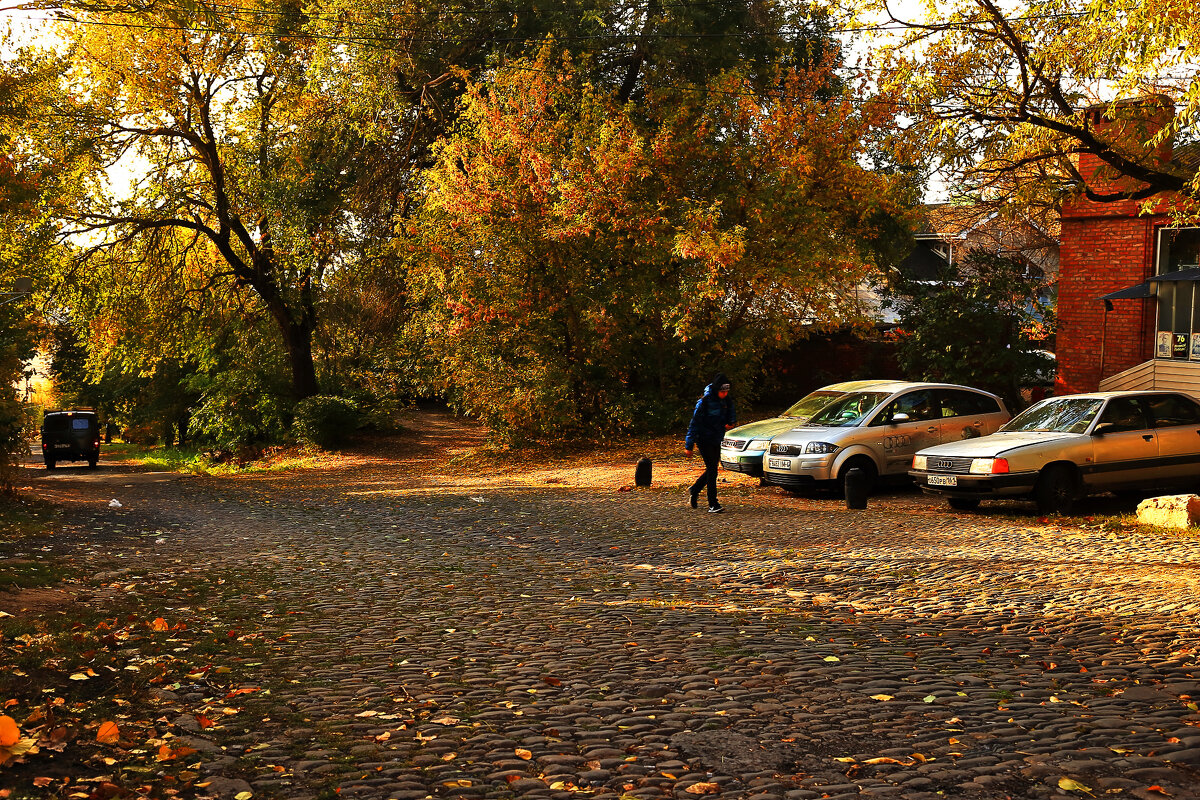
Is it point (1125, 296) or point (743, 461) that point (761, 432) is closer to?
point (743, 461)

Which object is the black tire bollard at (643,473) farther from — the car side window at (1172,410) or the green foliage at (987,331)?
the green foliage at (987,331)

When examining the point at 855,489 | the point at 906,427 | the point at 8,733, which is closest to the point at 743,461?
the point at 906,427

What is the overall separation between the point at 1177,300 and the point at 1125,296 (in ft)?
3.46

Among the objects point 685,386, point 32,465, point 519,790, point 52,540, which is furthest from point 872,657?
point 32,465

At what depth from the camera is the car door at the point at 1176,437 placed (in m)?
14.0

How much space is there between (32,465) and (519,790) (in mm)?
41864

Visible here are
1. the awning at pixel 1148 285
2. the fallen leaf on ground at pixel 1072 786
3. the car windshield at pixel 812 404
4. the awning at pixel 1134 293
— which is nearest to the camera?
the fallen leaf on ground at pixel 1072 786

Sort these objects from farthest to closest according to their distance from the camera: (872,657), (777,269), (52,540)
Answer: (777,269), (52,540), (872,657)

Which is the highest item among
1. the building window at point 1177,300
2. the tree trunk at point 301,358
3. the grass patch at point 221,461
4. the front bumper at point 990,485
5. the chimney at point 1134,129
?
the chimney at point 1134,129

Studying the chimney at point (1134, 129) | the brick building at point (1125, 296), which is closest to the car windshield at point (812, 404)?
the chimney at point (1134, 129)

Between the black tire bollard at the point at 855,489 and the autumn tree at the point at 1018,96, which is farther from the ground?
the autumn tree at the point at 1018,96

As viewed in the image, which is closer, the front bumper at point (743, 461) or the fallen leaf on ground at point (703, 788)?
the fallen leaf on ground at point (703, 788)

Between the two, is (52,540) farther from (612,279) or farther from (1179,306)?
(1179,306)

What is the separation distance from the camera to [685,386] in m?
26.1
